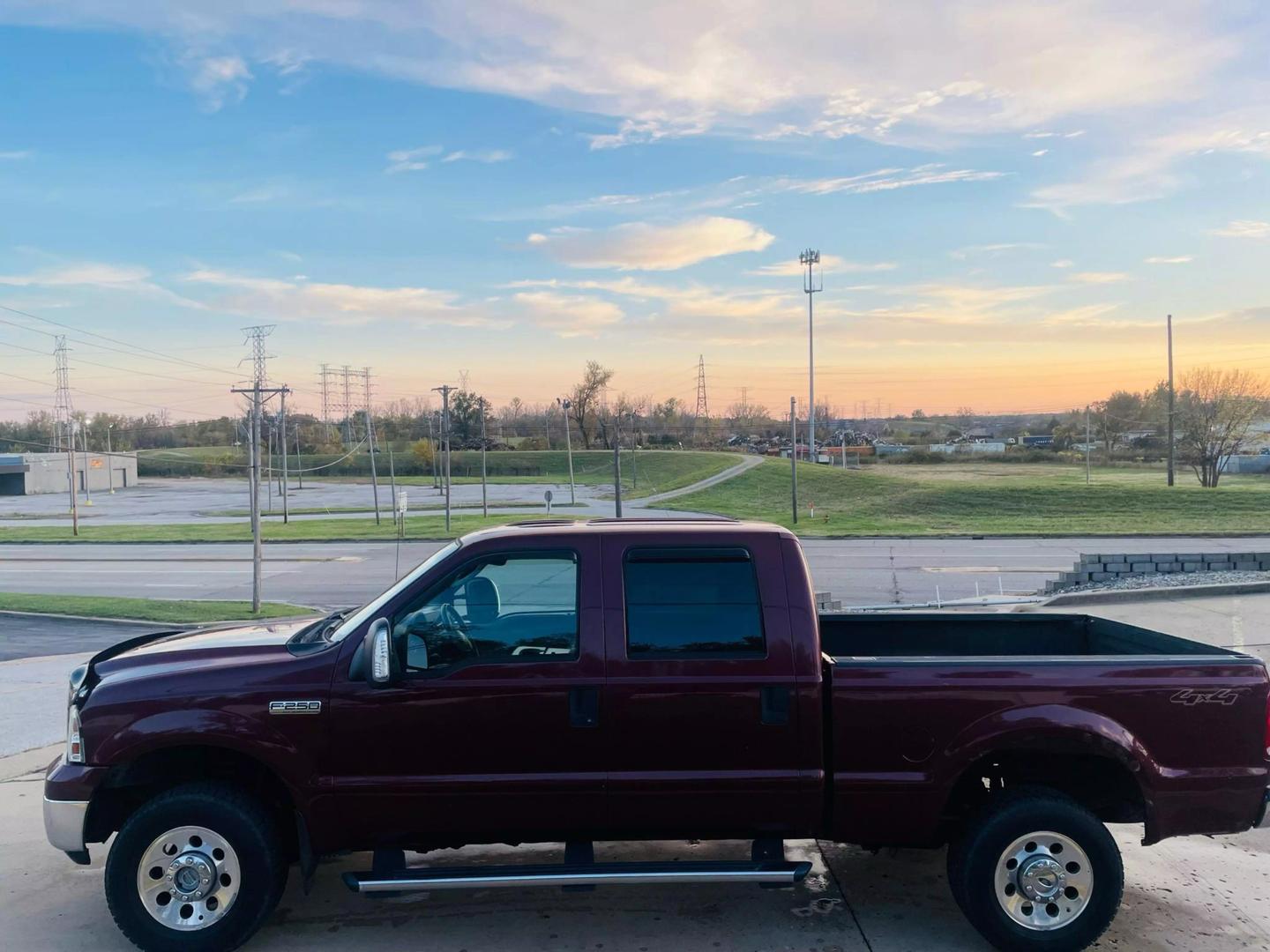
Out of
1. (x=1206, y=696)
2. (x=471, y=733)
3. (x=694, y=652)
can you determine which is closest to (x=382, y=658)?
(x=471, y=733)

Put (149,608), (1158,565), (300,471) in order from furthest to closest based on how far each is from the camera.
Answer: (300,471) < (149,608) < (1158,565)

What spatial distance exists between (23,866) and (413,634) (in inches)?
119

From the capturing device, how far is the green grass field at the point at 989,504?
34.2m

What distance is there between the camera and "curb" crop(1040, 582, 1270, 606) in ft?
47.5

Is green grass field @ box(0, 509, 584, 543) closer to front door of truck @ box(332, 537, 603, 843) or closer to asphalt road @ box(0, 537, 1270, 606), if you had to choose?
asphalt road @ box(0, 537, 1270, 606)

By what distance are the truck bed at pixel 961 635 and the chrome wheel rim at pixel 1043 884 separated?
1421 mm

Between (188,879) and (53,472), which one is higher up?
(53,472)

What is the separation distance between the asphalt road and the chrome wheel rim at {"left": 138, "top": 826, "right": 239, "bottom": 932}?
15.3 m

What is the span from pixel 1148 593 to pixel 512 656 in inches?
517

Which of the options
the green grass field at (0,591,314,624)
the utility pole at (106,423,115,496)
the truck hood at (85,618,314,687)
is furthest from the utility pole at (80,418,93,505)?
the truck hood at (85,618,314,687)

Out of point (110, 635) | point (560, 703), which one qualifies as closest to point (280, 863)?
point (560, 703)

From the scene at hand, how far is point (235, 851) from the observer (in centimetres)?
432

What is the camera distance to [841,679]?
436 cm

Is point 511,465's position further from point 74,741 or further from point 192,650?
point 74,741
